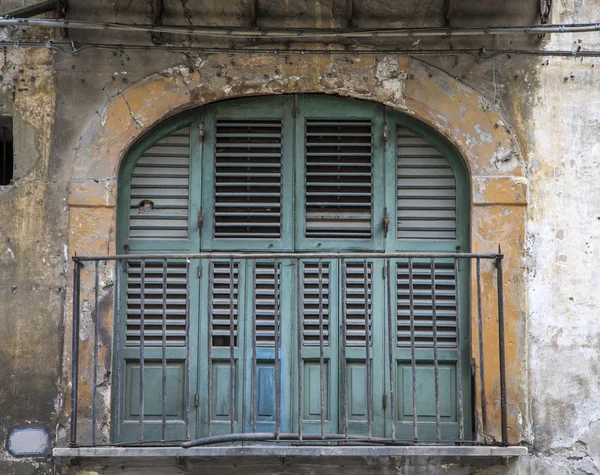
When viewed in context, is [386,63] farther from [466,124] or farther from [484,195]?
[484,195]

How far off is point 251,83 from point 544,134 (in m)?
1.83

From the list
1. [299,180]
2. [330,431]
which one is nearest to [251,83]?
[299,180]

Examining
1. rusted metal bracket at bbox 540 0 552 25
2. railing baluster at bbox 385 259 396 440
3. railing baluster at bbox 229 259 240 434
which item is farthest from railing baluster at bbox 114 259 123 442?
rusted metal bracket at bbox 540 0 552 25

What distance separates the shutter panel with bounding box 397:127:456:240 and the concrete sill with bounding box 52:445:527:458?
4.36 ft

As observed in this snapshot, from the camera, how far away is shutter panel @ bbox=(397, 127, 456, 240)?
5672 millimetres

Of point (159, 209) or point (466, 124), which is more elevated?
point (466, 124)

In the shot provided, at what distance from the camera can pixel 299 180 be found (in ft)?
18.7

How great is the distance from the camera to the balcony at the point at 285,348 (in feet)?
17.8

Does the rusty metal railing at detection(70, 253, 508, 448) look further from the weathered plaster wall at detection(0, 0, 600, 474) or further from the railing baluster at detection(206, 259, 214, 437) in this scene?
the weathered plaster wall at detection(0, 0, 600, 474)

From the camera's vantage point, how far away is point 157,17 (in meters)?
5.64

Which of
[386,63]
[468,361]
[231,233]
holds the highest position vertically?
[386,63]

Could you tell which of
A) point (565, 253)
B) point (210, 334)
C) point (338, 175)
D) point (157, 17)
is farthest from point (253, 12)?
point (565, 253)

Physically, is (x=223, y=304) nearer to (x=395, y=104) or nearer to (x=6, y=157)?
(x=395, y=104)

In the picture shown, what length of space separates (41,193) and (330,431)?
89.5 inches
